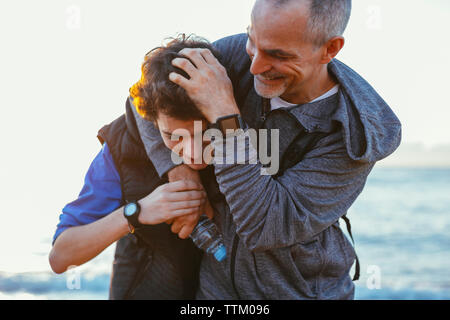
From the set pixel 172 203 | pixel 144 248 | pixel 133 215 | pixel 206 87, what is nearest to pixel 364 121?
pixel 206 87

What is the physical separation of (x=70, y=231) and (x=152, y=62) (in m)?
Result: 0.88

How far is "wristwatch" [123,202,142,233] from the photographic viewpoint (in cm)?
204

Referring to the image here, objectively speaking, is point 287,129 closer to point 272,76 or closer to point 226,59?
point 272,76

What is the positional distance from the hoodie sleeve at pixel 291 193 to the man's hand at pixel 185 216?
0.91 ft

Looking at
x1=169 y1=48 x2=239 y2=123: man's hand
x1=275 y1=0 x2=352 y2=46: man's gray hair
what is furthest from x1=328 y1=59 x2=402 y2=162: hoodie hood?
x1=169 y1=48 x2=239 y2=123: man's hand

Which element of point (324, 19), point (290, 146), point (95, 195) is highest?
point (324, 19)

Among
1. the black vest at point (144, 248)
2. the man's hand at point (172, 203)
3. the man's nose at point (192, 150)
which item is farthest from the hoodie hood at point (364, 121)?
the black vest at point (144, 248)

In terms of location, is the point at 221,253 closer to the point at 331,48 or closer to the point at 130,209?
the point at 130,209

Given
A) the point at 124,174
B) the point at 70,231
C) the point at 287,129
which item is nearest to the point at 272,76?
the point at 287,129

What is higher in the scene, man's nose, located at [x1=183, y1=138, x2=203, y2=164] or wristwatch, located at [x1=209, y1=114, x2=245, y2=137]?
wristwatch, located at [x1=209, y1=114, x2=245, y2=137]

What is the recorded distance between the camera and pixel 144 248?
226 cm

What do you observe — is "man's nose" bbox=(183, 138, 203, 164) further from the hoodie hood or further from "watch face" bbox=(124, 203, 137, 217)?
the hoodie hood

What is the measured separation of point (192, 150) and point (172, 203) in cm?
26

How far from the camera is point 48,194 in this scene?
33.4 feet
